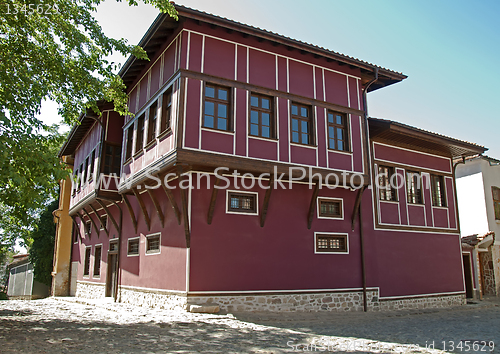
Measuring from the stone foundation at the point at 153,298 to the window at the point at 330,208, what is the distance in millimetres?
4862

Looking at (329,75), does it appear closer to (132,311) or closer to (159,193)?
(159,193)

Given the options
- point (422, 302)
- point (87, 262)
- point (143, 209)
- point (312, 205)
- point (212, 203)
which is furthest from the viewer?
point (87, 262)

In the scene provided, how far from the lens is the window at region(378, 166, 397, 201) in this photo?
47.7 feet

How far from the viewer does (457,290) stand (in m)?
15.6

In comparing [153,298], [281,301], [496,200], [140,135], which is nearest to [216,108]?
[140,135]

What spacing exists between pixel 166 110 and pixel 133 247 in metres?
5.09

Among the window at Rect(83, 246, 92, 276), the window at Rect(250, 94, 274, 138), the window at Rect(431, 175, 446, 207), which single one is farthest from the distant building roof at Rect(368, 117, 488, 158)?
the window at Rect(83, 246, 92, 276)

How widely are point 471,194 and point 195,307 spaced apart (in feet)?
52.7

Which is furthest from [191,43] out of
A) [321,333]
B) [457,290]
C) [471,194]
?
[471,194]

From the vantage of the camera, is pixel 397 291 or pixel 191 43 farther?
pixel 397 291

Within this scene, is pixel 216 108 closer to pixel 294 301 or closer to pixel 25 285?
pixel 294 301

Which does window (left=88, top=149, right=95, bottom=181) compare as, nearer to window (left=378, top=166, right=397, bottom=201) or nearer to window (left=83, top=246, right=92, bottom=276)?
window (left=83, top=246, right=92, bottom=276)

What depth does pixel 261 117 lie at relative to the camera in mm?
11492

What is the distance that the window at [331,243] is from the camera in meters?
12.3
